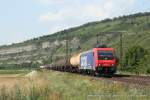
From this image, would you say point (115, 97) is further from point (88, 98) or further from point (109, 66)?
point (109, 66)

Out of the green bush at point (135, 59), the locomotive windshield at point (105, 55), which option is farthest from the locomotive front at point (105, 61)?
the green bush at point (135, 59)

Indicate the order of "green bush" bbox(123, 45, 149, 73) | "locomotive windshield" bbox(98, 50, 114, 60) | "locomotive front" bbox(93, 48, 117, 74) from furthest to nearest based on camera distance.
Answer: "green bush" bbox(123, 45, 149, 73) → "locomotive windshield" bbox(98, 50, 114, 60) → "locomotive front" bbox(93, 48, 117, 74)

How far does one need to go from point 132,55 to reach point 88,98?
68285mm

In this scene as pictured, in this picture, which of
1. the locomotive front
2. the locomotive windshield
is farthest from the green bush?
the locomotive front

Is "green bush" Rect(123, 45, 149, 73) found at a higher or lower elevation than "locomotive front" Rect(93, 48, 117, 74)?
higher

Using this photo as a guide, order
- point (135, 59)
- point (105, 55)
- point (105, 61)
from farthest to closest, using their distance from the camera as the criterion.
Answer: point (135, 59) → point (105, 55) → point (105, 61)

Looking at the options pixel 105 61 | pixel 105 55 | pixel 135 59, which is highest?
pixel 135 59

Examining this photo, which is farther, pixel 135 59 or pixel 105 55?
pixel 135 59

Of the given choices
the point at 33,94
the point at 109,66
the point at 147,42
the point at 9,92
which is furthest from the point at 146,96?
the point at 147,42

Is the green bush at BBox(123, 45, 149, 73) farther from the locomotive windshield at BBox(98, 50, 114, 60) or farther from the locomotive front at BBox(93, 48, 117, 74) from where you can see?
the locomotive front at BBox(93, 48, 117, 74)

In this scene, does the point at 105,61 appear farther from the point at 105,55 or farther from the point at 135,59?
the point at 135,59

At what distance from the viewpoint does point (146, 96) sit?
24906 mm

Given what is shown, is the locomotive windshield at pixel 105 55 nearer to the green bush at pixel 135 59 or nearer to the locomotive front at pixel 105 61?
the locomotive front at pixel 105 61

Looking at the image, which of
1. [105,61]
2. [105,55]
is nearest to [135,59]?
[105,55]
